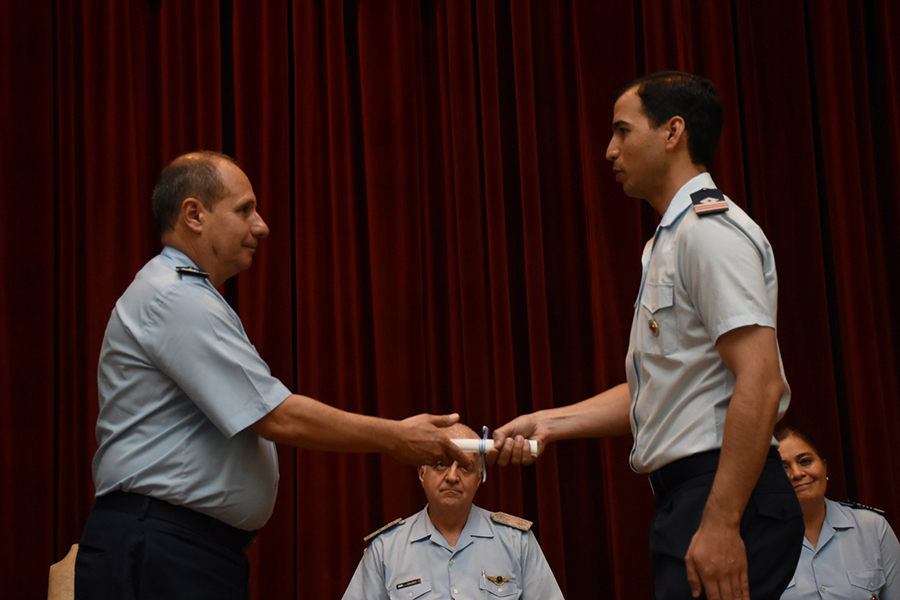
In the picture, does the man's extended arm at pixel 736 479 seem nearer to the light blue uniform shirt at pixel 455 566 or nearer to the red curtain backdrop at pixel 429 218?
the light blue uniform shirt at pixel 455 566

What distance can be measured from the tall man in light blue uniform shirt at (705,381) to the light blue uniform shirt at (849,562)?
1682 mm

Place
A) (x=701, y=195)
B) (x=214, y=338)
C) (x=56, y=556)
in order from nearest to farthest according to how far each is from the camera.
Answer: (x=701, y=195)
(x=214, y=338)
(x=56, y=556)

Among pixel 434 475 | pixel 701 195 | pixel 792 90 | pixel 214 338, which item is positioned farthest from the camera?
pixel 792 90

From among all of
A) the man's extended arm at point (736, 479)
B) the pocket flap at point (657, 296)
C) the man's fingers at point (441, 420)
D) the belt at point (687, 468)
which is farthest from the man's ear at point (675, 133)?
the man's fingers at point (441, 420)

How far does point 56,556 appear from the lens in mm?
3580

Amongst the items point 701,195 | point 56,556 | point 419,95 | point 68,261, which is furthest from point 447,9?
point 56,556

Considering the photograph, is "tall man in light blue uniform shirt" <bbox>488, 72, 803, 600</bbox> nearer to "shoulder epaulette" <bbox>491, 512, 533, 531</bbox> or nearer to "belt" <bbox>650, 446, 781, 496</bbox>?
"belt" <bbox>650, 446, 781, 496</bbox>

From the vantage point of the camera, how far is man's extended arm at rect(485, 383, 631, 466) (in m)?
2.43

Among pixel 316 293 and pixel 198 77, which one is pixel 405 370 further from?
pixel 198 77

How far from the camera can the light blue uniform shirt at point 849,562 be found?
3.21 m

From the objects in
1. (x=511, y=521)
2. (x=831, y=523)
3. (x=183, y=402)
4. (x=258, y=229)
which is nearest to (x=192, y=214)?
(x=258, y=229)

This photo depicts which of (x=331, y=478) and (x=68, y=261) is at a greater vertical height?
(x=68, y=261)

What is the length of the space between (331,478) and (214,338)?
1673mm

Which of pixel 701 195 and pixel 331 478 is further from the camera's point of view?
pixel 331 478
